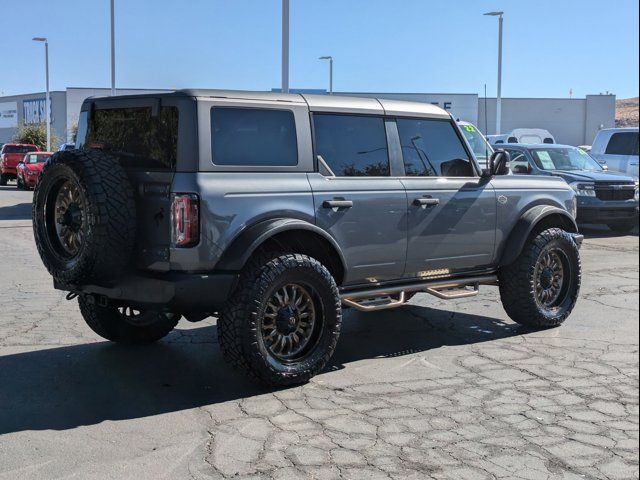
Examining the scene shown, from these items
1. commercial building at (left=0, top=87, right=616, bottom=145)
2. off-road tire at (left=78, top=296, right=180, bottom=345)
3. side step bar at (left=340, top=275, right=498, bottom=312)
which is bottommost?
off-road tire at (left=78, top=296, right=180, bottom=345)

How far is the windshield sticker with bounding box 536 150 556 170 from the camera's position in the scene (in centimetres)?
1588

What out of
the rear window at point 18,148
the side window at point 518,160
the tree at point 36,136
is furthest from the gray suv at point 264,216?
the tree at point 36,136

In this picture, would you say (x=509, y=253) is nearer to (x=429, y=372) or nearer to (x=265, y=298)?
(x=429, y=372)

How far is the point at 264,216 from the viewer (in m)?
5.28

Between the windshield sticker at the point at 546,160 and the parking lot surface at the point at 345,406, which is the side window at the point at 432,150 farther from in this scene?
the windshield sticker at the point at 546,160

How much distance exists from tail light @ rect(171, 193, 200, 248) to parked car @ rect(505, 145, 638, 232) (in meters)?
10.7

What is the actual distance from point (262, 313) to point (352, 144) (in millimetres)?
1623

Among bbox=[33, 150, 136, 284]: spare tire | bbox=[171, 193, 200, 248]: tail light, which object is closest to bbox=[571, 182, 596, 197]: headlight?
bbox=[171, 193, 200, 248]: tail light

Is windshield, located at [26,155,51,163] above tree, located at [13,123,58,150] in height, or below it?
below

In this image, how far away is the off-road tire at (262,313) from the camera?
16.9 ft

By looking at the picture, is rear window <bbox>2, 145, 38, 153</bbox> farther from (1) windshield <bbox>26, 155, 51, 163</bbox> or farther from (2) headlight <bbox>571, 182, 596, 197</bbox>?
(2) headlight <bbox>571, 182, 596, 197</bbox>

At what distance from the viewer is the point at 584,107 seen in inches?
2087

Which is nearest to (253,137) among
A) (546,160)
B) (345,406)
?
(345,406)

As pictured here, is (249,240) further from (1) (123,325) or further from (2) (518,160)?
(2) (518,160)
